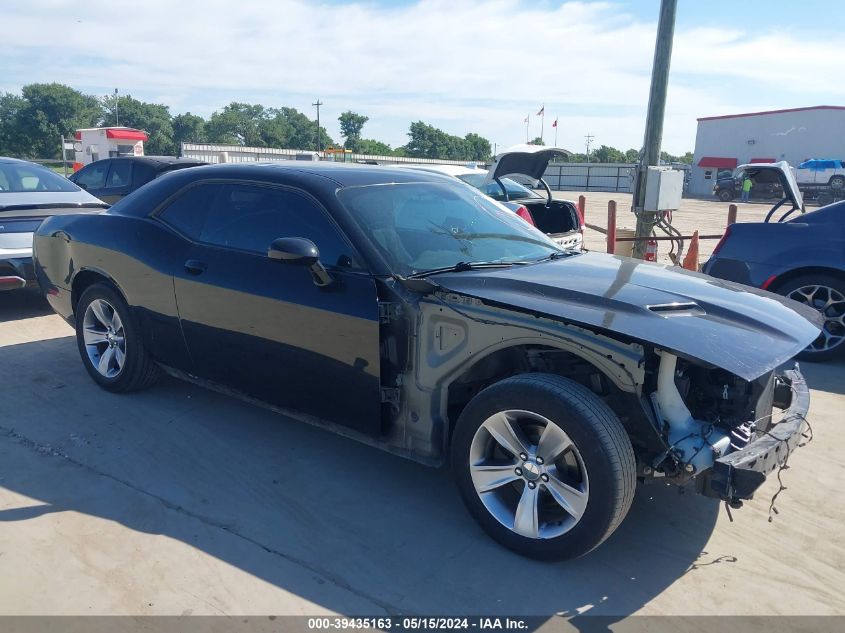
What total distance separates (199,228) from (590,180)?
54.5 m

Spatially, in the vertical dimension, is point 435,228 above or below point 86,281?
above

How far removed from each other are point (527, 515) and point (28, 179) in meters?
7.16

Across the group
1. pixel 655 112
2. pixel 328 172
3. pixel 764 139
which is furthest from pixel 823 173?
pixel 328 172

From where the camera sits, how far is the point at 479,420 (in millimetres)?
3029

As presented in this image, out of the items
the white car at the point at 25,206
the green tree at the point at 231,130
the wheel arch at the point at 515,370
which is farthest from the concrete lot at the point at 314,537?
the green tree at the point at 231,130

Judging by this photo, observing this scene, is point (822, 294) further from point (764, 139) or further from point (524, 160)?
point (764, 139)

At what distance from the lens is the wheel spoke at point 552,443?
111 inches

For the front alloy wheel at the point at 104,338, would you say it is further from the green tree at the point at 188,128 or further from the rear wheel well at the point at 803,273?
the green tree at the point at 188,128

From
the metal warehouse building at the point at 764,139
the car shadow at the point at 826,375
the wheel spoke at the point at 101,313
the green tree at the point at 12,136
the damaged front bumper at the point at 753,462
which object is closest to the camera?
the damaged front bumper at the point at 753,462

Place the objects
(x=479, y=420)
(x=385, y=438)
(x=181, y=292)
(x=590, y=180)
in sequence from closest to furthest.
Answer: (x=479, y=420) < (x=385, y=438) < (x=181, y=292) < (x=590, y=180)

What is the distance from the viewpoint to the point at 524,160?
27.7ft

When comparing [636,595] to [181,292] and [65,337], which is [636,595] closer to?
[181,292]

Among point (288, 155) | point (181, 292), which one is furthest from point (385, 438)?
point (288, 155)

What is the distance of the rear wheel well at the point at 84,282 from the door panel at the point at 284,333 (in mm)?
896
